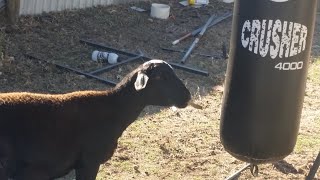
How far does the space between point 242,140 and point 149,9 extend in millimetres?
7337

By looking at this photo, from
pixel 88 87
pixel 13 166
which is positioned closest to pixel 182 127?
pixel 88 87

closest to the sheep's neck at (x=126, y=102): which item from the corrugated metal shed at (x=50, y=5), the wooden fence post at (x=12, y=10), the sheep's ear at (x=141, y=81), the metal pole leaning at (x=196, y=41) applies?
the sheep's ear at (x=141, y=81)

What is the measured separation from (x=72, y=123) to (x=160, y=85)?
0.78 m

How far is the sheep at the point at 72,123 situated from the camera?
4250 millimetres

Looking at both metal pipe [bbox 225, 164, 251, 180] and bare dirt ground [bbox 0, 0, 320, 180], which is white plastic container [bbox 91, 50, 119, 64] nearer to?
bare dirt ground [bbox 0, 0, 320, 180]

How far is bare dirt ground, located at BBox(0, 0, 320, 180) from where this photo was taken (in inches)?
221

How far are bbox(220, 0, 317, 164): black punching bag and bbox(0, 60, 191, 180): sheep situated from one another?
27.5 inches

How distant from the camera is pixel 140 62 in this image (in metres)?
8.37

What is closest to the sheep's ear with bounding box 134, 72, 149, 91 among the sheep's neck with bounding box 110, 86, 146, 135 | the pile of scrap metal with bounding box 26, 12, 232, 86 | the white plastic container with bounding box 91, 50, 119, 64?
the sheep's neck with bounding box 110, 86, 146, 135

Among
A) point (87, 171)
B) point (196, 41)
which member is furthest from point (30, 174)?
point (196, 41)

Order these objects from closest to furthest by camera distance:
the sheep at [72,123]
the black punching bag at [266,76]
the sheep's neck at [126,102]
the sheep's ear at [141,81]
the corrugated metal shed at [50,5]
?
the black punching bag at [266,76], the sheep at [72,123], the sheep's ear at [141,81], the sheep's neck at [126,102], the corrugated metal shed at [50,5]

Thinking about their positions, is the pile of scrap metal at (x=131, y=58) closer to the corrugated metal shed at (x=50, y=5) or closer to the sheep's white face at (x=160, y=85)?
the corrugated metal shed at (x=50, y=5)

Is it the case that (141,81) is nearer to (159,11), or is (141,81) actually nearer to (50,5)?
(50,5)

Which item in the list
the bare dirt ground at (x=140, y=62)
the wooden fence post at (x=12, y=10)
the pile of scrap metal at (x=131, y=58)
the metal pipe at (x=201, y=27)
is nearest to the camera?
the bare dirt ground at (x=140, y=62)
